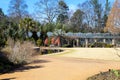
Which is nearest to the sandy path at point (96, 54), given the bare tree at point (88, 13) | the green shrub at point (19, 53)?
the green shrub at point (19, 53)

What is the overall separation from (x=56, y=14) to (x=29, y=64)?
48.6 metres

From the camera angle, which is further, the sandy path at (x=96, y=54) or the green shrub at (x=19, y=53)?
the sandy path at (x=96, y=54)

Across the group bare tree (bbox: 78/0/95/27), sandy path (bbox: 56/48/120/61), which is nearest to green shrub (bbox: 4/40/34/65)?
sandy path (bbox: 56/48/120/61)

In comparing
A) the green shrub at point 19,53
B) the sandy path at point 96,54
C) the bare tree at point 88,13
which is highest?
the bare tree at point 88,13

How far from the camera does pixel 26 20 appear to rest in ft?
170

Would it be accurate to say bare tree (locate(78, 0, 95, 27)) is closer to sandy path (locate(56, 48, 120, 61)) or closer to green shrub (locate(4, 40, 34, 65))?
Answer: sandy path (locate(56, 48, 120, 61))

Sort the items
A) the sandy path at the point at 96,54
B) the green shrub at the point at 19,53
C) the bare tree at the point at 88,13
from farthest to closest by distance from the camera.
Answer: the bare tree at the point at 88,13 → the sandy path at the point at 96,54 → the green shrub at the point at 19,53

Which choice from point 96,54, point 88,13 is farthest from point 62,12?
point 96,54

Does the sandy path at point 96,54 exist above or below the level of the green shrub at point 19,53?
below

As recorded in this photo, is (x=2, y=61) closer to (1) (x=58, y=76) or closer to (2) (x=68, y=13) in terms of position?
(1) (x=58, y=76)

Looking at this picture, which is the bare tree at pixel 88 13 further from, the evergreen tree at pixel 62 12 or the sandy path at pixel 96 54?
the sandy path at pixel 96 54

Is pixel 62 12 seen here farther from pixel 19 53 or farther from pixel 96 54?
pixel 19 53

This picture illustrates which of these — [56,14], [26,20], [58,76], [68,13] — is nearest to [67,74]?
[58,76]

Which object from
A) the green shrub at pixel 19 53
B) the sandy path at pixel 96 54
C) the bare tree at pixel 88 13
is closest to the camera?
the green shrub at pixel 19 53
